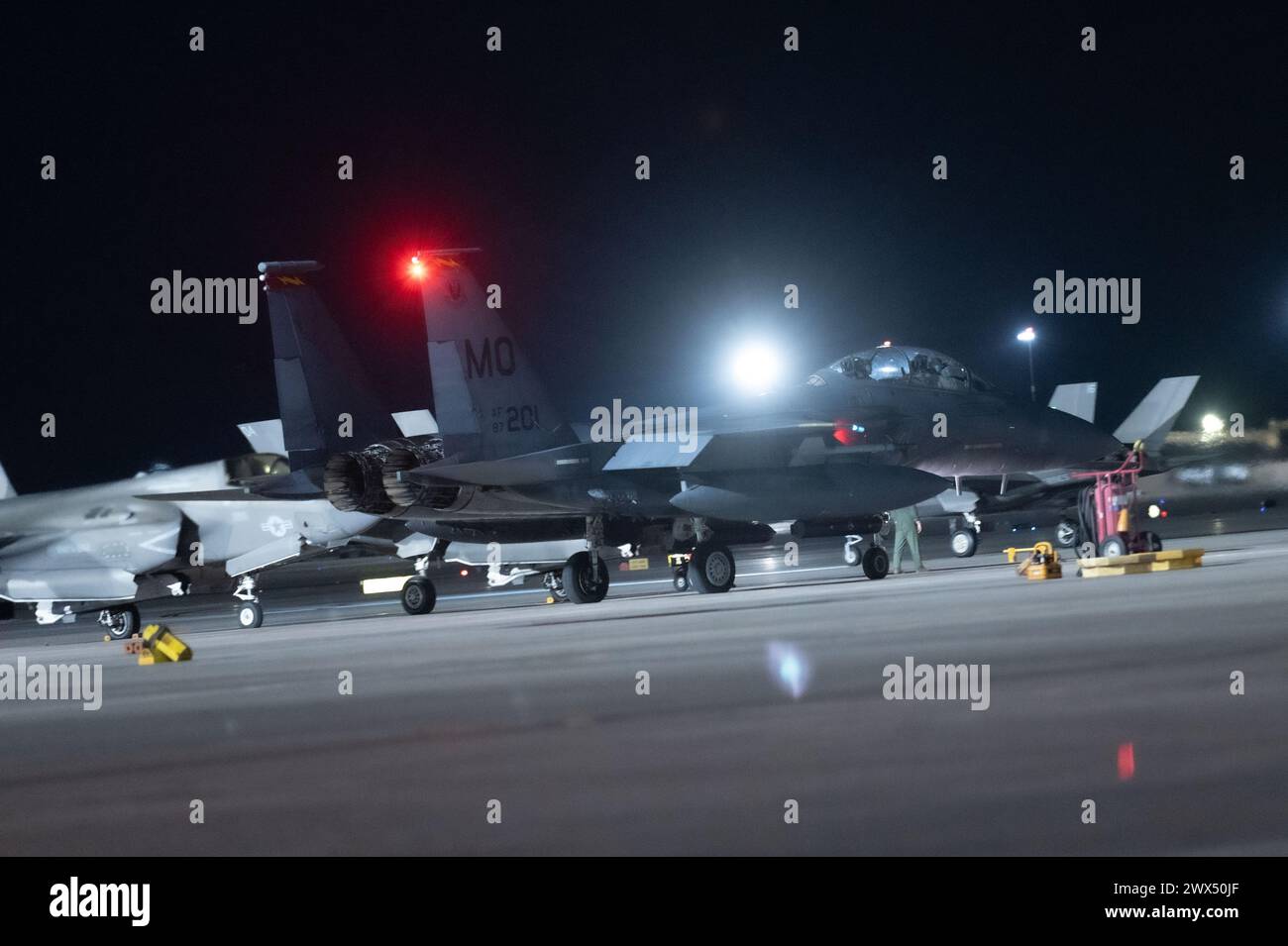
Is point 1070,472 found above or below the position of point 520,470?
above

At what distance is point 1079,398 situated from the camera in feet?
111

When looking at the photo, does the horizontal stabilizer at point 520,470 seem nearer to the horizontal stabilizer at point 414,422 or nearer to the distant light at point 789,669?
the horizontal stabilizer at point 414,422

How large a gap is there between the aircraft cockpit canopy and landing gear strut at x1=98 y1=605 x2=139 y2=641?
11554mm

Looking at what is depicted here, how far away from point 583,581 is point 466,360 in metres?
3.96

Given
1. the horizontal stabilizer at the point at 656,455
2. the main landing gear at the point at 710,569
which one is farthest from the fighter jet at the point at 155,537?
the main landing gear at the point at 710,569

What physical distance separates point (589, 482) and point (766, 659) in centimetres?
987

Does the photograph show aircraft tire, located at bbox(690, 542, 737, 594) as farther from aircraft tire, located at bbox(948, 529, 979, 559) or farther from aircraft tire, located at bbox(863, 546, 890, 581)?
aircraft tire, located at bbox(948, 529, 979, 559)

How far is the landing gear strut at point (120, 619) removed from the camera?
23.6 meters

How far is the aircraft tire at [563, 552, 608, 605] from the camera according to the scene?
67.3 ft

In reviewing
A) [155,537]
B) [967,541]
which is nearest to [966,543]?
[967,541]
